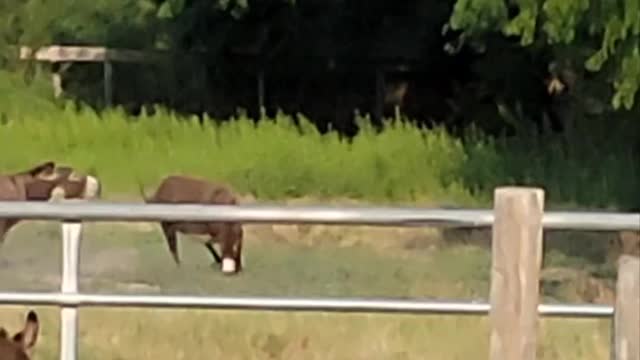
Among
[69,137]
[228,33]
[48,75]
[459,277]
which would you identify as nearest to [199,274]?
[459,277]

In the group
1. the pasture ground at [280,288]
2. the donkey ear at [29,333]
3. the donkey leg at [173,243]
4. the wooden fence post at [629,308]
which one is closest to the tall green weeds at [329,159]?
the pasture ground at [280,288]

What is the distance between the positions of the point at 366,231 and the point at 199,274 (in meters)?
2.26

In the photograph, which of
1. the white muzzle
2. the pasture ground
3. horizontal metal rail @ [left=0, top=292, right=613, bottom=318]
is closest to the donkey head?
the pasture ground

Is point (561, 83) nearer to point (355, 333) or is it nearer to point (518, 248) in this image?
point (355, 333)

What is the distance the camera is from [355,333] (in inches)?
403

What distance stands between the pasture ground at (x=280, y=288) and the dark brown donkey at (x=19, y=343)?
0.62 m

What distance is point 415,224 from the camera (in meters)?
5.63

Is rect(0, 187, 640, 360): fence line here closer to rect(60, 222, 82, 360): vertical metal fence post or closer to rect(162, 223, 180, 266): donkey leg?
rect(60, 222, 82, 360): vertical metal fence post

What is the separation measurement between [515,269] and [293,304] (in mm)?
1370

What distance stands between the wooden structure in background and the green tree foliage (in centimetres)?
1158

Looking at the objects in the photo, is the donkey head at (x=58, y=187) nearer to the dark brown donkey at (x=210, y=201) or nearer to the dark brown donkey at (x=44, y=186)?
the dark brown donkey at (x=44, y=186)

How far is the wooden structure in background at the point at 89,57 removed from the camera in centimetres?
2898

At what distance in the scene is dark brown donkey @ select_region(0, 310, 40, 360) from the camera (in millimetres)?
6945

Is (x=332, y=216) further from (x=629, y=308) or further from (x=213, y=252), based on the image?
(x=213, y=252)
